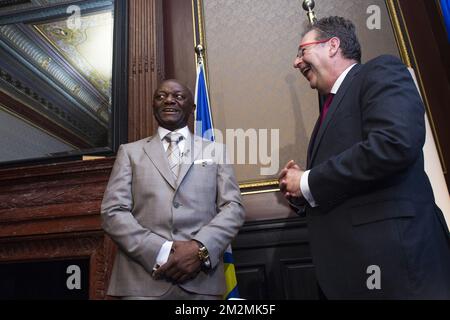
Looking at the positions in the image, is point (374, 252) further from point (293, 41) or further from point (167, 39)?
point (167, 39)

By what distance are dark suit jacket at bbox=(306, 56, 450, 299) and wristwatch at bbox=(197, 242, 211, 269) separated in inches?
16.4

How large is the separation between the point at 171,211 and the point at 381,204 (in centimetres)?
84

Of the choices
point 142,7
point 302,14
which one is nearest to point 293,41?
point 302,14

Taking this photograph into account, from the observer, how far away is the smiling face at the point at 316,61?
5.19ft

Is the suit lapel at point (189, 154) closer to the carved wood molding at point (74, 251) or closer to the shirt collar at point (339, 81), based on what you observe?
the shirt collar at point (339, 81)

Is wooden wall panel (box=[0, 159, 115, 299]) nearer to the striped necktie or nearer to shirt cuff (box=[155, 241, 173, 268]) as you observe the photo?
the striped necktie

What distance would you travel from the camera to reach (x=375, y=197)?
1.20m

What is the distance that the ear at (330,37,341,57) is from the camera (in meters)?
1.59

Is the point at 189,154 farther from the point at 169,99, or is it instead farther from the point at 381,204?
the point at 381,204

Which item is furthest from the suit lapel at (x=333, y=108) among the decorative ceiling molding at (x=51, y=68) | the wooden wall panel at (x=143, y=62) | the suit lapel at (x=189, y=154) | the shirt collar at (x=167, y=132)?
the decorative ceiling molding at (x=51, y=68)

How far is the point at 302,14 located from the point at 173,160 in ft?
6.38

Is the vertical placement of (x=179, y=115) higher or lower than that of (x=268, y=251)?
higher

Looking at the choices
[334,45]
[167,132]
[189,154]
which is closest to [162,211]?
[189,154]

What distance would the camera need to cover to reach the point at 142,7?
10.7 feet
